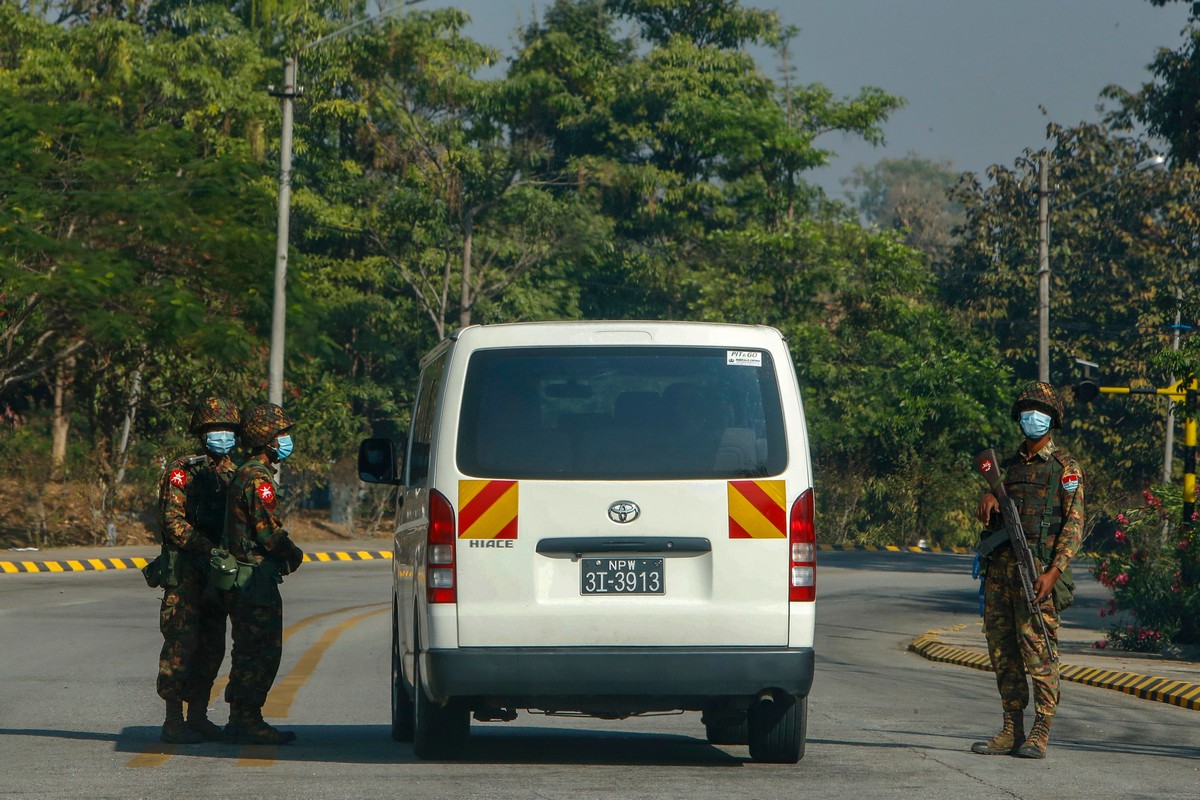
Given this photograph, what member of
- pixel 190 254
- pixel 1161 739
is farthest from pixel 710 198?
pixel 1161 739

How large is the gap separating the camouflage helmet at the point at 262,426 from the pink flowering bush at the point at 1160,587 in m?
12.1

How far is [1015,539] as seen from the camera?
29.3 ft

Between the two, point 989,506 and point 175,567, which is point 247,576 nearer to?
point 175,567

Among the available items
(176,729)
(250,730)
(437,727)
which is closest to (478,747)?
A: (437,727)

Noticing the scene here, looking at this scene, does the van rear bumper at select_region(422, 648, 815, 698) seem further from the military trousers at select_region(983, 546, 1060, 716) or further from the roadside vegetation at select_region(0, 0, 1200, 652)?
the roadside vegetation at select_region(0, 0, 1200, 652)

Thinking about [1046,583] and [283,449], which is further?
[283,449]

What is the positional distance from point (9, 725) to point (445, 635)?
370 centimetres

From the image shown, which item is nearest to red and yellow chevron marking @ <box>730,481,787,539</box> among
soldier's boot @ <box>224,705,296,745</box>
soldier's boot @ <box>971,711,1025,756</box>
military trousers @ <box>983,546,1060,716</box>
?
military trousers @ <box>983,546,1060,716</box>

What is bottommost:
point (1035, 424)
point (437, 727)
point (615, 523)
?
point (437, 727)

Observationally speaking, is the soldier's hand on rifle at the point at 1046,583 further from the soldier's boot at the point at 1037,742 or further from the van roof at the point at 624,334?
the van roof at the point at 624,334

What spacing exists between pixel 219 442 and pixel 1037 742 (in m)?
4.61

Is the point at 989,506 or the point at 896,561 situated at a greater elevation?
the point at 989,506

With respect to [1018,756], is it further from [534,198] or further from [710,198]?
[710,198]

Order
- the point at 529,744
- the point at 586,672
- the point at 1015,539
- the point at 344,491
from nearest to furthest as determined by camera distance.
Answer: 1. the point at 586,672
2. the point at 1015,539
3. the point at 529,744
4. the point at 344,491
